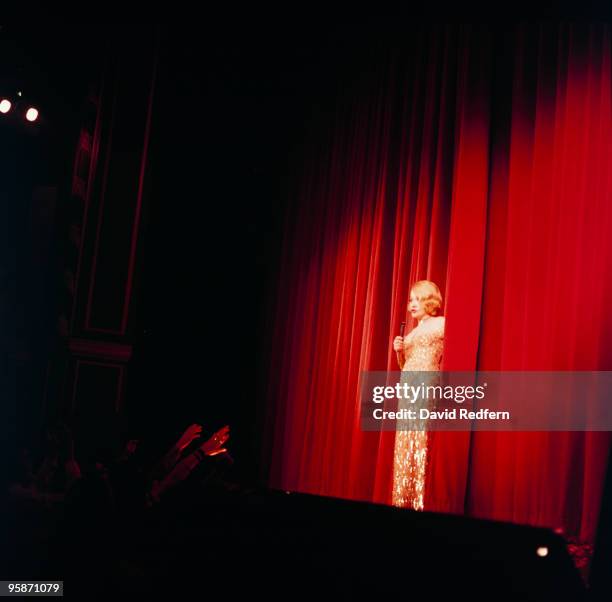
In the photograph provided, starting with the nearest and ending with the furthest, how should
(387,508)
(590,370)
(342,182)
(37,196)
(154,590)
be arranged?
(387,508) < (154,590) < (590,370) < (342,182) < (37,196)

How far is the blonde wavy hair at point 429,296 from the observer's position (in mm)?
4891

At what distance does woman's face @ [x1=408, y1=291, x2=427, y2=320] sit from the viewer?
4.91m

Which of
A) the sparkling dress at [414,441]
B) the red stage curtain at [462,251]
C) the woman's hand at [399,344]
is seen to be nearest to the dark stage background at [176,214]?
the red stage curtain at [462,251]

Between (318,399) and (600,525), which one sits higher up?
(318,399)

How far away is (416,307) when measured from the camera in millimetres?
4945

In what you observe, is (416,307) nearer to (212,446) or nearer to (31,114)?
(212,446)

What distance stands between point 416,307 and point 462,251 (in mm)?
501

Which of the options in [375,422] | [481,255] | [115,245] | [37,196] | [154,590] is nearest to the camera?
[154,590]

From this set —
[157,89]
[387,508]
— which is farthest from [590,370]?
[157,89]

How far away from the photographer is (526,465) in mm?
4297

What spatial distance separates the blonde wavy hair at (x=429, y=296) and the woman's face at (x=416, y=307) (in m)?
0.02

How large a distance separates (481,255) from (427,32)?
6.46 feet

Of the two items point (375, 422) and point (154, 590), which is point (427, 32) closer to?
point (375, 422)

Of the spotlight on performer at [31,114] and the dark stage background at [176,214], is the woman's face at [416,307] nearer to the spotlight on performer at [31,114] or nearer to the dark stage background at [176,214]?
the dark stage background at [176,214]
